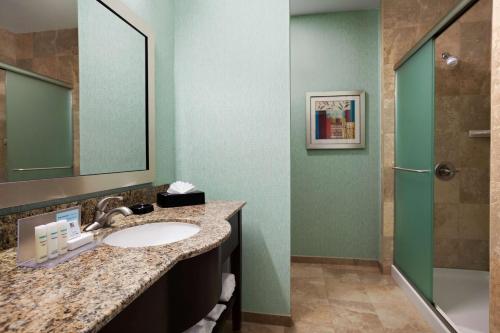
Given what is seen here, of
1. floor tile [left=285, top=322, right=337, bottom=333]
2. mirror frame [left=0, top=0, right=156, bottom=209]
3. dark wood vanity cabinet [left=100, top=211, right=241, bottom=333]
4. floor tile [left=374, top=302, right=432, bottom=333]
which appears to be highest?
mirror frame [left=0, top=0, right=156, bottom=209]

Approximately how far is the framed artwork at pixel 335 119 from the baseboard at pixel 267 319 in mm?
1618

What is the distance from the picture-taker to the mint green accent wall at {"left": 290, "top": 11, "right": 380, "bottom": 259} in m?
2.64

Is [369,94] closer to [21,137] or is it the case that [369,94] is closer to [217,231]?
[217,231]

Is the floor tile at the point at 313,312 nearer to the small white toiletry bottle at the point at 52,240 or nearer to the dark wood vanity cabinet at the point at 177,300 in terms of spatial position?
the dark wood vanity cabinet at the point at 177,300

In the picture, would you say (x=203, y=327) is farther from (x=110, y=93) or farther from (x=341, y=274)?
(x=341, y=274)

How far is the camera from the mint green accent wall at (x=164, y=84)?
162 centimetres

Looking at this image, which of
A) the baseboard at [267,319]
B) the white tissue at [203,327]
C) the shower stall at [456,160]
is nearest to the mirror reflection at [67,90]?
the white tissue at [203,327]

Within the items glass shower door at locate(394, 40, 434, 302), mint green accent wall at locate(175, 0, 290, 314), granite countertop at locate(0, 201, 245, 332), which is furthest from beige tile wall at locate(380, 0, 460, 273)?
granite countertop at locate(0, 201, 245, 332)

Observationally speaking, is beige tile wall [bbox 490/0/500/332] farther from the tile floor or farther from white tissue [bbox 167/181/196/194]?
white tissue [bbox 167/181/196/194]

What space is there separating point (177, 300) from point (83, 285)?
0.97 ft

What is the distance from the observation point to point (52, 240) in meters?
0.71

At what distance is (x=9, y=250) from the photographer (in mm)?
768

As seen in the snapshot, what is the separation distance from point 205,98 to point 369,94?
1.74m

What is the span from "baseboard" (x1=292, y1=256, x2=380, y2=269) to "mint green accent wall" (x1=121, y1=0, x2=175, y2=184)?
5.59ft
